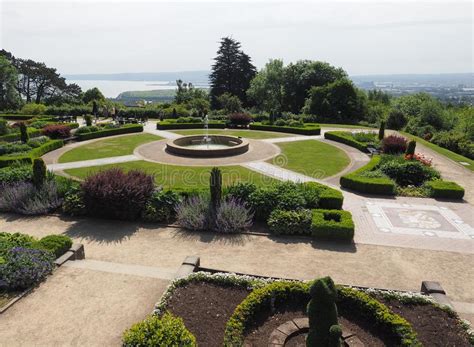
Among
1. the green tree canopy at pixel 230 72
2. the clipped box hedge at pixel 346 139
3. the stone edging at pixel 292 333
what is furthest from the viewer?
the green tree canopy at pixel 230 72

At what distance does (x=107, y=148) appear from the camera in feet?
79.8

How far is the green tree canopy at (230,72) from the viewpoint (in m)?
60.4

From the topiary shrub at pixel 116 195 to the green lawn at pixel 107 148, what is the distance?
979 centimetres

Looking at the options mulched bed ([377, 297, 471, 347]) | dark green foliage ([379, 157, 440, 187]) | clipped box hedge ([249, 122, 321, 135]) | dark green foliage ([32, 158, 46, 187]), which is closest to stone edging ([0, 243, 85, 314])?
dark green foliage ([32, 158, 46, 187])

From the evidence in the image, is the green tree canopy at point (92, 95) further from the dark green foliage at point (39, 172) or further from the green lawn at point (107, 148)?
the dark green foliage at point (39, 172)

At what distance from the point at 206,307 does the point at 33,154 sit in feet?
58.8

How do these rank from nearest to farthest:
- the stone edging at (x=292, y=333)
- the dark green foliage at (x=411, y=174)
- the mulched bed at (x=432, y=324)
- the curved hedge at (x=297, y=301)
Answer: the stone edging at (x=292, y=333) → the curved hedge at (x=297, y=301) → the mulched bed at (x=432, y=324) → the dark green foliage at (x=411, y=174)

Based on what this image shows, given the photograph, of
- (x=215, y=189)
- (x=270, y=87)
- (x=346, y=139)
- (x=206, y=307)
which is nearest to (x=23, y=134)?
(x=215, y=189)

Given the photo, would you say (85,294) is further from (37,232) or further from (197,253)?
(37,232)

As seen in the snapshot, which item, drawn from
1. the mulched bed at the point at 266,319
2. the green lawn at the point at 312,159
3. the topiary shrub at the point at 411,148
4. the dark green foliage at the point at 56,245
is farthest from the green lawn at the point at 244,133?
the mulched bed at the point at 266,319

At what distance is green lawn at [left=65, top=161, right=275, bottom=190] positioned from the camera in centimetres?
1627

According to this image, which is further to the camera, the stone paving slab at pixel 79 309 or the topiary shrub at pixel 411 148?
the topiary shrub at pixel 411 148

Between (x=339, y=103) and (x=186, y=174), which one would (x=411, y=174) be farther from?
(x=339, y=103)

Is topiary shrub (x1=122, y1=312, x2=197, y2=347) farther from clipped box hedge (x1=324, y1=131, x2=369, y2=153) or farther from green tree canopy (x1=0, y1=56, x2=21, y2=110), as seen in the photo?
green tree canopy (x1=0, y1=56, x2=21, y2=110)
